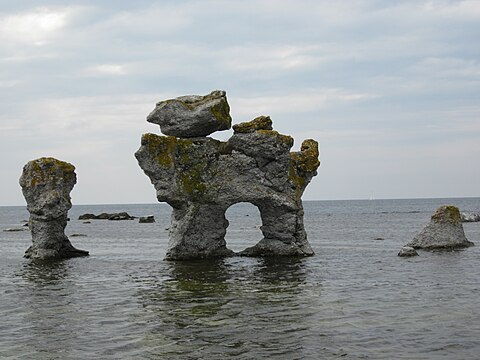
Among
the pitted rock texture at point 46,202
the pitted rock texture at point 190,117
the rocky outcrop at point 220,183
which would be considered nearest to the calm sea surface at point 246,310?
the rocky outcrop at point 220,183

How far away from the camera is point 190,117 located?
40406mm

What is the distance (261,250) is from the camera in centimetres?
4153

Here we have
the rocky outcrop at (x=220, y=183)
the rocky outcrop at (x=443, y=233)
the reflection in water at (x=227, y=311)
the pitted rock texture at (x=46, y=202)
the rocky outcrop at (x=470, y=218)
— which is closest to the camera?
the reflection in water at (x=227, y=311)

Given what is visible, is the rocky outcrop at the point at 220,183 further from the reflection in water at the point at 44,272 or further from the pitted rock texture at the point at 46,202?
the pitted rock texture at the point at 46,202

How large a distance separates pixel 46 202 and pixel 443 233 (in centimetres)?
2725

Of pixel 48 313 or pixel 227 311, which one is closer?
pixel 227 311

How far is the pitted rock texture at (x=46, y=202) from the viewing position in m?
43.0

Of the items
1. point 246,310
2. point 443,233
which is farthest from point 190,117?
point 246,310

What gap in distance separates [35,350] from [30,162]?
96.3 ft

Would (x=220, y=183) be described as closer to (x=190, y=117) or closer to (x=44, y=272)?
(x=190, y=117)

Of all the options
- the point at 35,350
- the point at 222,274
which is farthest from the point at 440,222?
the point at 35,350

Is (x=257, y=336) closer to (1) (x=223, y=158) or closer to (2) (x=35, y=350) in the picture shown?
(2) (x=35, y=350)

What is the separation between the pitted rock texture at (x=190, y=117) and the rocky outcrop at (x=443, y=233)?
1559cm

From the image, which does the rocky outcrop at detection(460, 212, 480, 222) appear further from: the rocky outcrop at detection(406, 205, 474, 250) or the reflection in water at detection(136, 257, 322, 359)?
the reflection in water at detection(136, 257, 322, 359)
